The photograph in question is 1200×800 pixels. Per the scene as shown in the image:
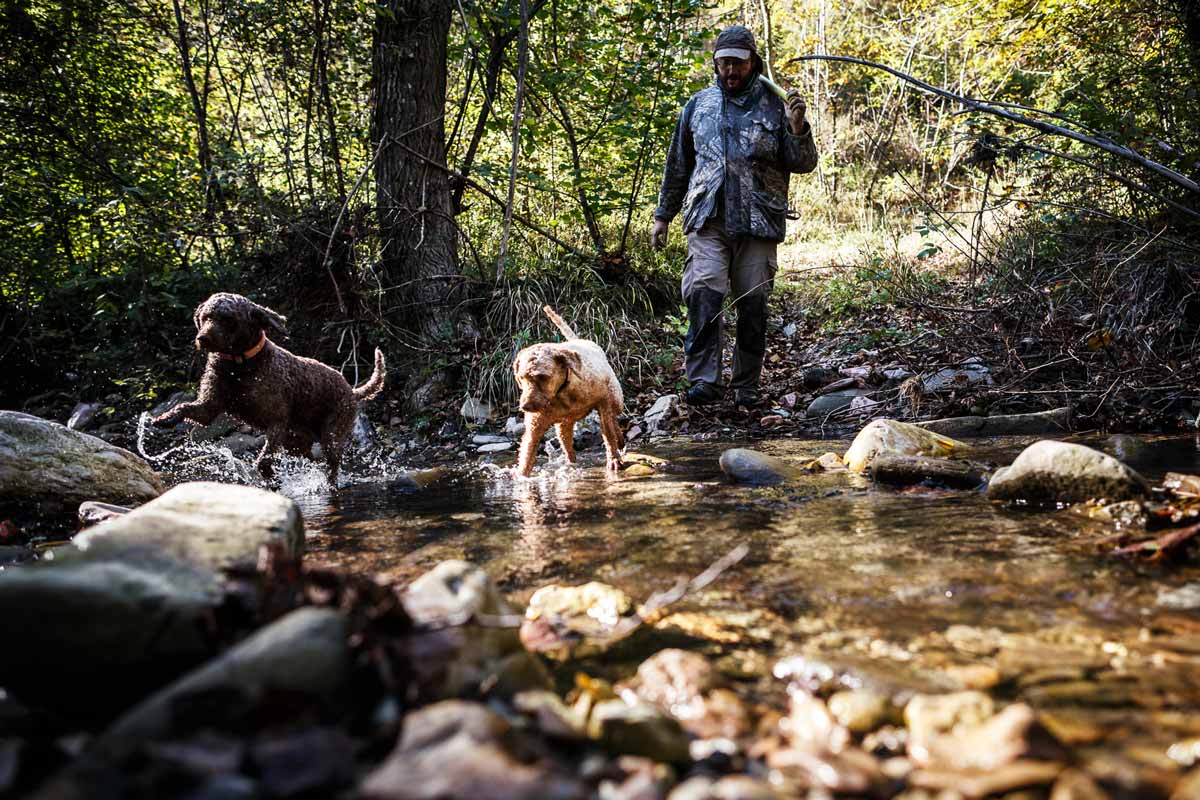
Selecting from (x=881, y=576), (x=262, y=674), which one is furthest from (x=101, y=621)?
(x=881, y=576)

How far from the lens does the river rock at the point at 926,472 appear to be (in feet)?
12.7

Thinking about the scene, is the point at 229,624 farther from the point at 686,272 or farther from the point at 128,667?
the point at 686,272

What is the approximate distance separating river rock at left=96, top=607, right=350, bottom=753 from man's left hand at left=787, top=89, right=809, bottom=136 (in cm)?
596

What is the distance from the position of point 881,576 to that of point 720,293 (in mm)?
4694

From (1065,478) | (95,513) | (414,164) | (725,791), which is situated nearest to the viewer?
(725,791)

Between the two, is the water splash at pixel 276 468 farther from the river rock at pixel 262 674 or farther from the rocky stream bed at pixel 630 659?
the river rock at pixel 262 674

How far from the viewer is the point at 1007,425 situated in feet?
18.0

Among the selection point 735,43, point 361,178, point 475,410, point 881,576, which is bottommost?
point 881,576

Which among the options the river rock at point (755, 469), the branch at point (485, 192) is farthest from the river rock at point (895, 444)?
the branch at point (485, 192)

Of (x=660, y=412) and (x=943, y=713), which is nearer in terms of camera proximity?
(x=943, y=713)

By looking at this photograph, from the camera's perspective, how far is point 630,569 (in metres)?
2.85

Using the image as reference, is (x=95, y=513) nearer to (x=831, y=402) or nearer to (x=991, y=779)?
(x=991, y=779)

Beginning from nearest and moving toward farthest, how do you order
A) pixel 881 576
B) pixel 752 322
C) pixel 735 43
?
pixel 881 576
pixel 735 43
pixel 752 322

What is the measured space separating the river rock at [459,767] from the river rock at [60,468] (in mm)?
4027
